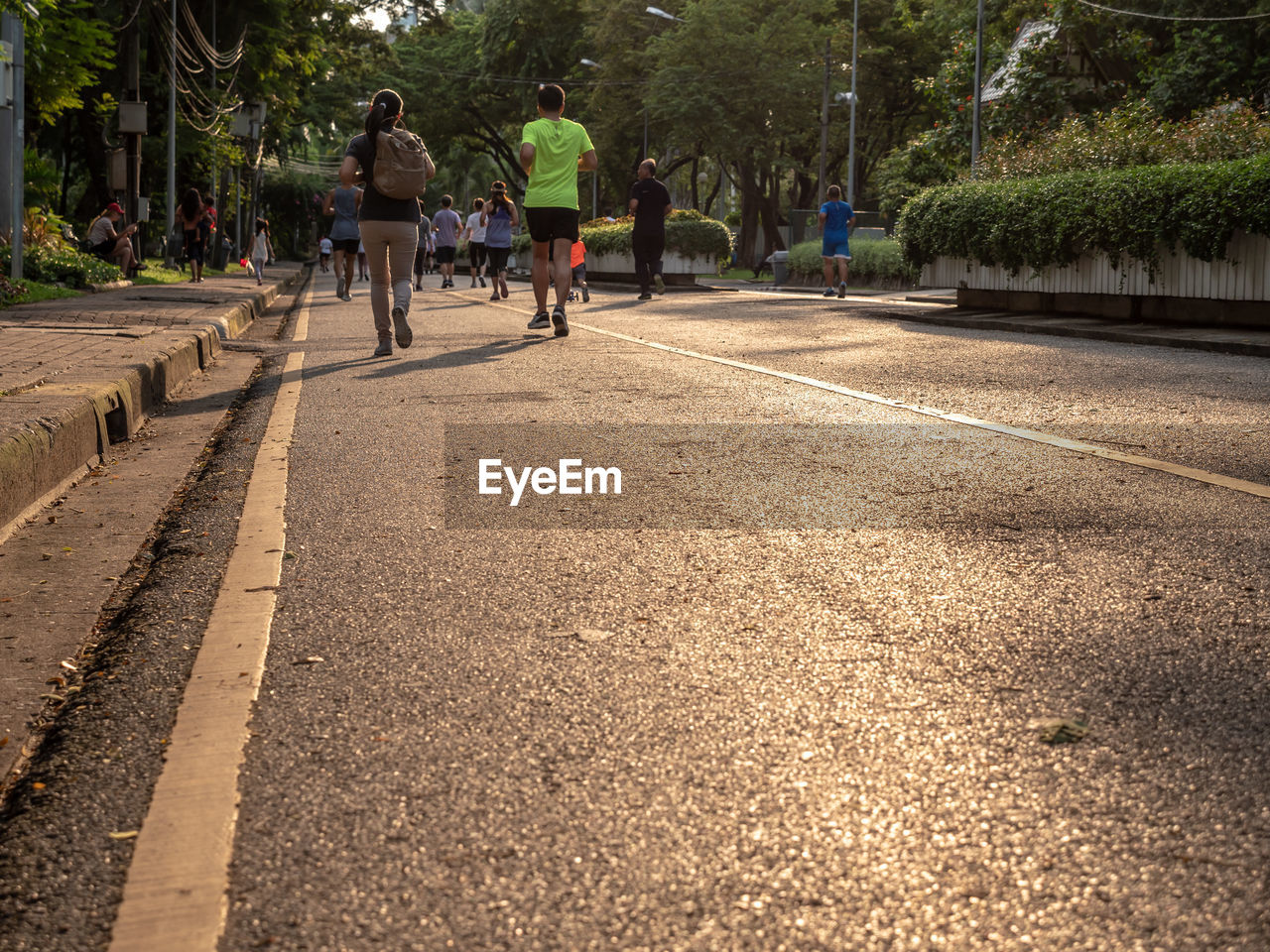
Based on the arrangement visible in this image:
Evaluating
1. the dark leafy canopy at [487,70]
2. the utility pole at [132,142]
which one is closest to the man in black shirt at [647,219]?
the utility pole at [132,142]

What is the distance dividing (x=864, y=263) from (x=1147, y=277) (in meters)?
18.8

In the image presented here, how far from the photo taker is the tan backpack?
1000cm

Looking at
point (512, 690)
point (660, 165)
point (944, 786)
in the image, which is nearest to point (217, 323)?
point (512, 690)

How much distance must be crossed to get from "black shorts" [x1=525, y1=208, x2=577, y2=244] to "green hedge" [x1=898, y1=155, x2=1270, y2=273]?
5261 mm

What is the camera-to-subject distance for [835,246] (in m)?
22.8

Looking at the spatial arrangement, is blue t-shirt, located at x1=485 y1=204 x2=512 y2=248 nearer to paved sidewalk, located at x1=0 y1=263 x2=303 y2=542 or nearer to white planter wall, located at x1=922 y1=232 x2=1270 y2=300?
paved sidewalk, located at x1=0 y1=263 x2=303 y2=542

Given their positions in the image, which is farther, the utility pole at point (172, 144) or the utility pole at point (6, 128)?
the utility pole at point (172, 144)

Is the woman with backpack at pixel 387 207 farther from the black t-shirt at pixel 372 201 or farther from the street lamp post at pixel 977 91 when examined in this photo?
the street lamp post at pixel 977 91

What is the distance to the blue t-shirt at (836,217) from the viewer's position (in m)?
22.6

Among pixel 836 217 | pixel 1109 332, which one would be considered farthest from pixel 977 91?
pixel 1109 332

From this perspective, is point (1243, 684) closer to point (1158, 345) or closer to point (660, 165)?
point (1158, 345)

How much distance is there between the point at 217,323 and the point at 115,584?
9056mm

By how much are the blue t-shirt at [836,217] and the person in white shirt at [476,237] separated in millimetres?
6077

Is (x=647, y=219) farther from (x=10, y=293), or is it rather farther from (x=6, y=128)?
(x=10, y=293)
